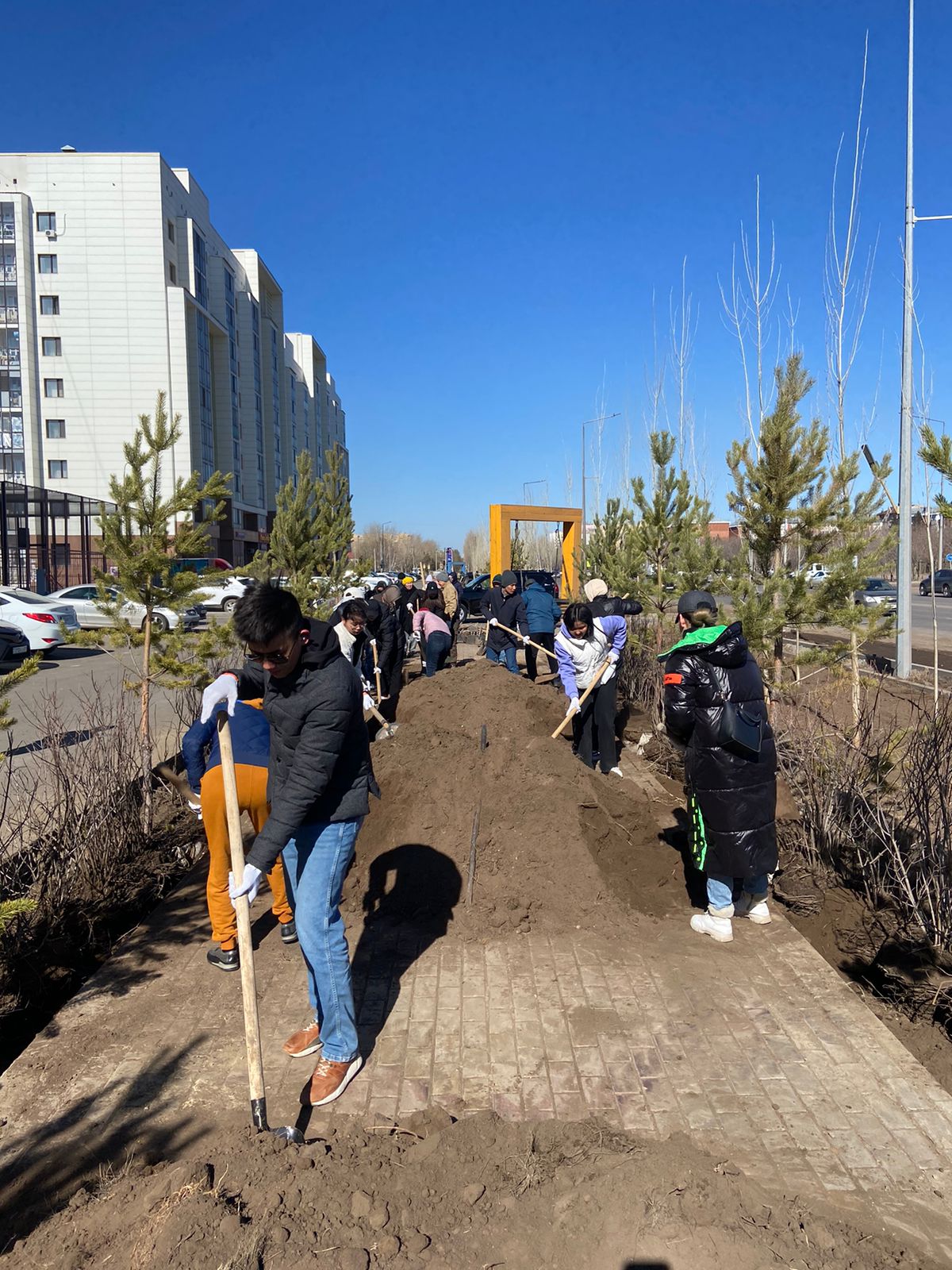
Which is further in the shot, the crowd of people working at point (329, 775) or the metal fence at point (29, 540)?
the metal fence at point (29, 540)

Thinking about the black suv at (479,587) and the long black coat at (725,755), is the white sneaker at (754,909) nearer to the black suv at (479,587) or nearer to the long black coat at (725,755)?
the long black coat at (725,755)

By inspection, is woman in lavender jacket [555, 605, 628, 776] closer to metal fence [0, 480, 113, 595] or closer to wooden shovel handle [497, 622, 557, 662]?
wooden shovel handle [497, 622, 557, 662]

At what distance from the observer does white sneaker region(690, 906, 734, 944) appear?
4594 millimetres

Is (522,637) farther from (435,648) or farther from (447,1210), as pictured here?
(447,1210)

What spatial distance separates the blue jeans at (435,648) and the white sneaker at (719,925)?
770 cm

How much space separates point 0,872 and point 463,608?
72.9 ft

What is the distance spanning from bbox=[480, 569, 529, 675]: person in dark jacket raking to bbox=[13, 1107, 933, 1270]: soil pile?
10135mm

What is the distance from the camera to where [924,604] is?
125 feet

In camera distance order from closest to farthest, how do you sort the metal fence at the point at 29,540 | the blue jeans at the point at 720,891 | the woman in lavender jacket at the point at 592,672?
the blue jeans at the point at 720,891 → the woman in lavender jacket at the point at 592,672 → the metal fence at the point at 29,540

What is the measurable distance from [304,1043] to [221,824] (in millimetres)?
1178

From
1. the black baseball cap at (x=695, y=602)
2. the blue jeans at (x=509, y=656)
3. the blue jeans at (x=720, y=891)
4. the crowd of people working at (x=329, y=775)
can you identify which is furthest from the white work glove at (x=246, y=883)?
the blue jeans at (x=509, y=656)

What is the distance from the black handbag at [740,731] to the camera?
438 cm

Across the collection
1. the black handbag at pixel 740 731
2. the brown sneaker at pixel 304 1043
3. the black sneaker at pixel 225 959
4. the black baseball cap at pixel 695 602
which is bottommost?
the brown sneaker at pixel 304 1043

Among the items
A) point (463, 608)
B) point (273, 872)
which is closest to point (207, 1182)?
point (273, 872)
